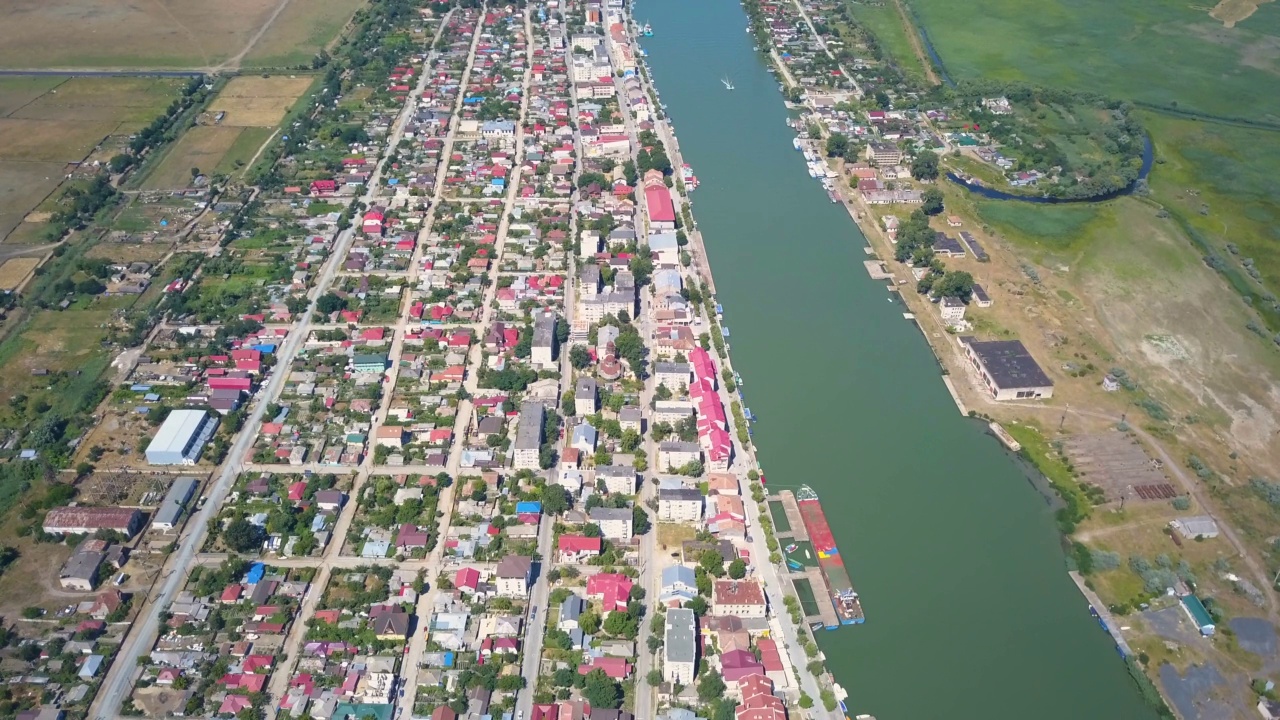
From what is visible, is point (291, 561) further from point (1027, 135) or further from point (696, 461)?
point (1027, 135)

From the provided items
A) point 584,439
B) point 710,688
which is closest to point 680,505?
point 584,439

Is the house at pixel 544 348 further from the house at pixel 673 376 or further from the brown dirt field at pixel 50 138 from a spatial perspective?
the brown dirt field at pixel 50 138

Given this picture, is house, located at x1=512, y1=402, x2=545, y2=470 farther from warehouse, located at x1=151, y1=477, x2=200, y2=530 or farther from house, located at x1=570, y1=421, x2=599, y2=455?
warehouse, located at x1=151, y1=477, x2=200, y2=530

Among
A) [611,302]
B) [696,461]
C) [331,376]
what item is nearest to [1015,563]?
[696,461]

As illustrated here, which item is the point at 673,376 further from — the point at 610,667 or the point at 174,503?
the point at 174,503

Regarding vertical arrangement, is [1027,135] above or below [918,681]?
above

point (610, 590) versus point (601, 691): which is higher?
point (610, 590)

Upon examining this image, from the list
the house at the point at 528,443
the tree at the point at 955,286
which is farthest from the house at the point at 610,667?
the tree at the point at 955,286

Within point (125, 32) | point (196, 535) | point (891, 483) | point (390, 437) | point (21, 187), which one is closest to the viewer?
point (196, 535)
